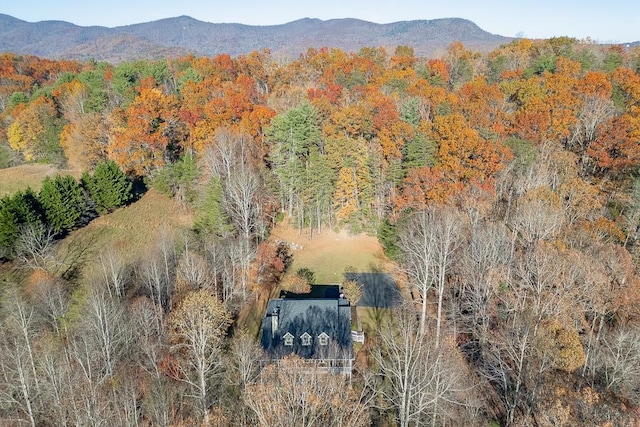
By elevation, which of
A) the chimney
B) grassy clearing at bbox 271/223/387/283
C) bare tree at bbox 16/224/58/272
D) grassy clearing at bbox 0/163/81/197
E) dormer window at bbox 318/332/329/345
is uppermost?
grassy clearing at bbox 0/163/81/197

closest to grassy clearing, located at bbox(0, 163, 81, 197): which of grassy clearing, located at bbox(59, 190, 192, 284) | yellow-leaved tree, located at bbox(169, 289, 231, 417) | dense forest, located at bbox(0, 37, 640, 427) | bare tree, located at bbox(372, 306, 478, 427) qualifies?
dense forest, located at bbox(0, 37, 640, 427)

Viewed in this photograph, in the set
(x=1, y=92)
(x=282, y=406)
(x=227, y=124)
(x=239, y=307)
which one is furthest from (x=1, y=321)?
(x=1, y=92)

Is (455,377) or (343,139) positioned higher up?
(343,139)

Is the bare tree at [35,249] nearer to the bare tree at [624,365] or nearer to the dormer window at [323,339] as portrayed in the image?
the dormer window at [323,339]

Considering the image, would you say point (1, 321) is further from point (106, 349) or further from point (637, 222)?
point (637, 222)

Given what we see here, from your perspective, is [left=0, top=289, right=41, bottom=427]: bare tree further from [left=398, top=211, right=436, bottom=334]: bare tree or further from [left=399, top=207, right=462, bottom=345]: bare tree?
[left=399, top=207, right=462, bottom=345]: bare tree

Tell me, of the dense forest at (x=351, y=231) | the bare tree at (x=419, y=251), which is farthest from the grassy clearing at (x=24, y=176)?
the bare tree at (x=419, y=251)
